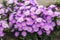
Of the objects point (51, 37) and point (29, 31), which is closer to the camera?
point (29, 31)

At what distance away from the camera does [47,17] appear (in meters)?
2.46

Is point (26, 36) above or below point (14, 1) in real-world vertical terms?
below

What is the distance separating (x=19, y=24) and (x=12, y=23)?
0.36 feet

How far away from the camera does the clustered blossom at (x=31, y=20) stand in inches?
94.3

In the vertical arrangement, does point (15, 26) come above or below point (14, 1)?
below

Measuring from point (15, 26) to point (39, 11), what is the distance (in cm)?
30

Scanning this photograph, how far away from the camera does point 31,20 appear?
2.39m

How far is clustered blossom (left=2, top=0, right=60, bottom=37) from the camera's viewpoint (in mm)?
2395

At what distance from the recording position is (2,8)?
256 cm

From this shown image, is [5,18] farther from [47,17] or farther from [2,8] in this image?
[47,17]

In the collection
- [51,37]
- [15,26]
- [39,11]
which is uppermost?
[39,11]

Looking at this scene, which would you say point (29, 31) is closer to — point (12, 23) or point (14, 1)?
point (12, 23)

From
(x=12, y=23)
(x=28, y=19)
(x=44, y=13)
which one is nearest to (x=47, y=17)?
(x=44, y=13)

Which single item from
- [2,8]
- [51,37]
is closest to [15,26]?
[2,8]
